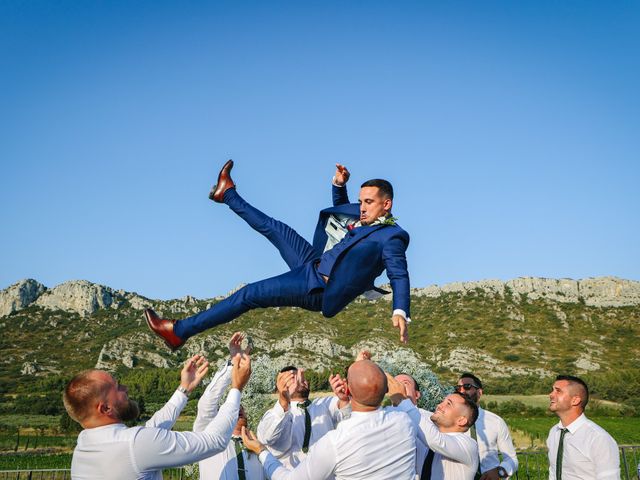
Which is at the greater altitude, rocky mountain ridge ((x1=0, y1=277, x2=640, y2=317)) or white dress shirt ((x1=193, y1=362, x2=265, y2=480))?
rocky mountain ridge ((x1=0, y1=277, x2=640, y2=317))

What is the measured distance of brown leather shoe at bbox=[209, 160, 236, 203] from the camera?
21.3 ft

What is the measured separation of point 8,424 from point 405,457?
148 ft

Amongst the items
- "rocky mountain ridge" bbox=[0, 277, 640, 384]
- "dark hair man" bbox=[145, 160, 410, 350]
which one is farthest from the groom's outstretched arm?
"rocky mountain ridge" bbox=[0, 277, 640, 384]

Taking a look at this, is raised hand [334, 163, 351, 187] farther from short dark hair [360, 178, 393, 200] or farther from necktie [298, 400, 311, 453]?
necktie [298, 400, 311, 453]

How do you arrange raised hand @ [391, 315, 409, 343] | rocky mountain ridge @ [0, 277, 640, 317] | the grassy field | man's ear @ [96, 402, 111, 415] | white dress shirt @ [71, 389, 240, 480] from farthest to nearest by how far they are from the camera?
rocky mountain ridge @ [0, 277, 640, 317] < the grassy field < raised hand @ [391, 315, 409, 343] < man's ear @ [96, 402, 111, 415] < white dress shirt @ [71, 389, 240, 480]

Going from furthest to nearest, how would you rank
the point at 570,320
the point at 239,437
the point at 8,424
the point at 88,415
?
1. the point at 570,320
2. the point at 8,424
3. the point at 239,437
4. the point at 88,415

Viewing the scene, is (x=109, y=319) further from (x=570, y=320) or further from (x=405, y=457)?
(x=405, y=457)

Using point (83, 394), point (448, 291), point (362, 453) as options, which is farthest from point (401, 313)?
point (448, 291)

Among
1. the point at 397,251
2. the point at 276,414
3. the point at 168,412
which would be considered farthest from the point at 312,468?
the point at 276,414

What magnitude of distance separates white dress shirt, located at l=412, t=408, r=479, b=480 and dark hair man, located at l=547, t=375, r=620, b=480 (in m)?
1.58

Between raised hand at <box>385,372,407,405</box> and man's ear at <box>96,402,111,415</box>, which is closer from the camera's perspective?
man's ear at <box>96,402,111,415</box>

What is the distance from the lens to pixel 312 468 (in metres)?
4.32

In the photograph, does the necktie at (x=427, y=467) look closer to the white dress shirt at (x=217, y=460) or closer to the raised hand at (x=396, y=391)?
the raised hand at (x=396, y=391)

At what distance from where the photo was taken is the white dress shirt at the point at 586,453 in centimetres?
605
